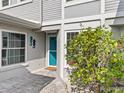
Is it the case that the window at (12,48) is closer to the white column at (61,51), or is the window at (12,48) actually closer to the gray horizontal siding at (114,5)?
the white column at (61,51)

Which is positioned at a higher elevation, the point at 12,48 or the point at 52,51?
the point at 12,48

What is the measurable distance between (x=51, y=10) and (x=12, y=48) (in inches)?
134

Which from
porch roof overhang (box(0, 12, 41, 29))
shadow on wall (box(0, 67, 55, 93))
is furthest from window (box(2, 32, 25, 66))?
porch roof overhang (box(0, 12, 41, 29))

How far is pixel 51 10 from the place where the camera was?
990 cm

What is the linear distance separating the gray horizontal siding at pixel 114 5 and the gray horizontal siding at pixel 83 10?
1.54 feet

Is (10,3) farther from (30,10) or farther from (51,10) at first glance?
(51,10)

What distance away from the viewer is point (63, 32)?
9195 mm

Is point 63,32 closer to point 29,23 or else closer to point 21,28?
point 29,23

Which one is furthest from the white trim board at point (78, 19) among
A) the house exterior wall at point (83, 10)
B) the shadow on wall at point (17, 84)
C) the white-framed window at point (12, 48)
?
the shadow on wall at point (17, 84)

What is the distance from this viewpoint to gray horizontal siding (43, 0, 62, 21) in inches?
373

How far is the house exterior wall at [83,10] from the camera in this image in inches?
307

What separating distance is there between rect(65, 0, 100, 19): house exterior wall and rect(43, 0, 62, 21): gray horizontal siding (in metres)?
0.69

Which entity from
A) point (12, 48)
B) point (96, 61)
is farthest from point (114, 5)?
point (12, 48)

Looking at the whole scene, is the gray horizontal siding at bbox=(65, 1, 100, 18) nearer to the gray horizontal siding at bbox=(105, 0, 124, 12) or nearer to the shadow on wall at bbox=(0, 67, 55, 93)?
the gray horizontal siding at bbox=(105, 0, 124, 12)
